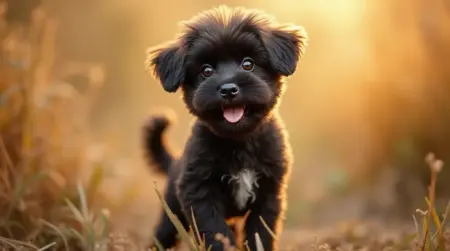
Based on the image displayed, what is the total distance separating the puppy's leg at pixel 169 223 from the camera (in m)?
4.90

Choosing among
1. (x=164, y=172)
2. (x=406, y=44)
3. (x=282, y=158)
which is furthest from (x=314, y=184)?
(x=282, y=158)

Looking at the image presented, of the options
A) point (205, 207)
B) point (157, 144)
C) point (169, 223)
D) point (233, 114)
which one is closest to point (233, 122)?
point (233, 114)

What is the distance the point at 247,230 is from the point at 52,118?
273 centimetres

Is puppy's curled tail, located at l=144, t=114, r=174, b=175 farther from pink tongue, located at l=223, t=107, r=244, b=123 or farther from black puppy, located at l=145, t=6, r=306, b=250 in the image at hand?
pink tongue, located at l=223, t=107, r=244, b=123

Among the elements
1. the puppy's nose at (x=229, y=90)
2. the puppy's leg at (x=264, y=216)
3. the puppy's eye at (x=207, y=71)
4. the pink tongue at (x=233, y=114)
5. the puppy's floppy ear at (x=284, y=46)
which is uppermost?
the puppy's floppy ear at (x=284, y=46)

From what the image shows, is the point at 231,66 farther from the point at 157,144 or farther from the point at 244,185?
the point at 157,144

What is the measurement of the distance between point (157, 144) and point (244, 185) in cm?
139

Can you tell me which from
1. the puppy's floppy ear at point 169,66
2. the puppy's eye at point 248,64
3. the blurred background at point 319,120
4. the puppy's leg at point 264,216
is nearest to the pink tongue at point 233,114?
the puppy's eye at point 248,64

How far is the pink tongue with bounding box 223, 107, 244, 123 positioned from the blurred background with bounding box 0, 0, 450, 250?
3.21 feet

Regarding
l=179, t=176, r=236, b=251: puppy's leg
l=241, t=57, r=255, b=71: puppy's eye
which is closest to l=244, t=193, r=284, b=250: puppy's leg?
l=179, t=176, r=236, b=251: puppy's leg

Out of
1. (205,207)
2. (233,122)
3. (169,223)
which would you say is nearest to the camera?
(233,122)

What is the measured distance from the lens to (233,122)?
4.09m

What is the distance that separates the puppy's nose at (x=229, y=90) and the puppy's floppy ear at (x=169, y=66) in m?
A: 0.45

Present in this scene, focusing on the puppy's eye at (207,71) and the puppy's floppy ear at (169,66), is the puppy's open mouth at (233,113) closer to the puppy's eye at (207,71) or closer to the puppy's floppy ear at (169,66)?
the puppy's eye at (207,71)
